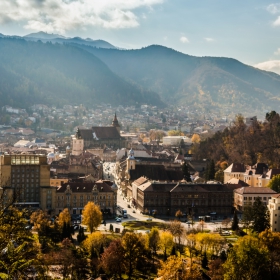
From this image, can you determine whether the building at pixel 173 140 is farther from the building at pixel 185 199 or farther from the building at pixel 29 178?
the building at pixel 29 178

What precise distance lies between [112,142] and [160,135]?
93.8 ft

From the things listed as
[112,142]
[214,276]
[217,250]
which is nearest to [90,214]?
[217,250]

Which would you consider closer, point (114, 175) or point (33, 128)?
point (114, 175)

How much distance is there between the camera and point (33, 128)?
160m

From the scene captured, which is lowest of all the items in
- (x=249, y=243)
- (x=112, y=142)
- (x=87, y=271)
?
(x=87, y=271)

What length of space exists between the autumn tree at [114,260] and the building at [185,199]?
71.1ft

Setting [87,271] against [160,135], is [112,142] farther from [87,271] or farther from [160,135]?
[87,271]

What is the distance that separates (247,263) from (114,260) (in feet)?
29.5

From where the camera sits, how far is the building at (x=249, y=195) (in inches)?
2352

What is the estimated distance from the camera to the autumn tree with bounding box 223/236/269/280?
109 ft

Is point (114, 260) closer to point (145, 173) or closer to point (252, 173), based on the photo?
point (145, 173)

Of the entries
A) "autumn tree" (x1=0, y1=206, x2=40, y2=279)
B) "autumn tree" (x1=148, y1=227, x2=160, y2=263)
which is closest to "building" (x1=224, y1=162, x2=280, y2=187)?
"autumn tree" (x1=148, y1=227, x2=160, y2=263)

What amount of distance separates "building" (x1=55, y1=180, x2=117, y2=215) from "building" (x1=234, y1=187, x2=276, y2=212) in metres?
14.6

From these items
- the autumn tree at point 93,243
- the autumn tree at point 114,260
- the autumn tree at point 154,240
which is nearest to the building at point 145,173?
the autumn tree at point 154,240
